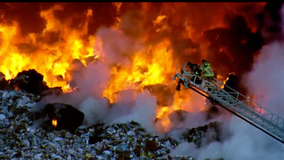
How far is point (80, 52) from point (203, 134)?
11182mm

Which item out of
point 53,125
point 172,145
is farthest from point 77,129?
point 172,145

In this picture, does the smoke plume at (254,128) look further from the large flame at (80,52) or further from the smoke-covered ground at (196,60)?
the large flame at (80,52)

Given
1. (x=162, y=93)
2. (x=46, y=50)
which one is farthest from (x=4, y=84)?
(x=162, y=93)

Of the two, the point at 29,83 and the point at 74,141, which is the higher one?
the point at 29,83

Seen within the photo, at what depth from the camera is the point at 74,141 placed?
49.0ft

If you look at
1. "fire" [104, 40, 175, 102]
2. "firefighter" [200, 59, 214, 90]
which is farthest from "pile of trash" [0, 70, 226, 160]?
"fire" [104, 40, 175, 102]

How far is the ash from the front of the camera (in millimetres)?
13680

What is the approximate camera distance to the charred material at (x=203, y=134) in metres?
15.9

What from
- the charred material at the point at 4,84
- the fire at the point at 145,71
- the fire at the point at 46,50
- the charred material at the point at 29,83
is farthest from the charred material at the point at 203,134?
the charred material at the point at 4,84

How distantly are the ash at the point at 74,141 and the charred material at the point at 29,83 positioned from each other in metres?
2.18

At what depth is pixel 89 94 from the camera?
19.5 metres

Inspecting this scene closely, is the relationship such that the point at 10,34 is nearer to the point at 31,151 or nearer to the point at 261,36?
the point at 31,151

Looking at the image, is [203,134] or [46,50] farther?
[46,50]

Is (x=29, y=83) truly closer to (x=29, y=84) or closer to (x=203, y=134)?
(x=29, y=84)
